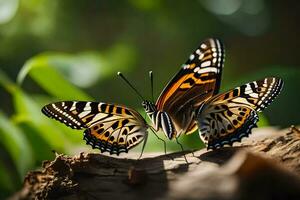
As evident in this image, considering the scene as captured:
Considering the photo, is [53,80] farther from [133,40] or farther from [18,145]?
[133,40]

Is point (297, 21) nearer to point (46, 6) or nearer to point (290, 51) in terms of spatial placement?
point (290, 51)

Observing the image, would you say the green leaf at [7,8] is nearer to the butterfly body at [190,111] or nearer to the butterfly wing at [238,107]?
the butterfly body at [190,111]

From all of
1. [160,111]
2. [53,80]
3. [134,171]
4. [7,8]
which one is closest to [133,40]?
[7,8]

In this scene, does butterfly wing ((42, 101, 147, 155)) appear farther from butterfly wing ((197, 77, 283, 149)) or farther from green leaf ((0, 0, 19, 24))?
green leaf ((0, 0, 19, 24))

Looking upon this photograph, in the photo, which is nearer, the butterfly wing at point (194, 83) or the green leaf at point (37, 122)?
the butterfly wing at point (194, 83)

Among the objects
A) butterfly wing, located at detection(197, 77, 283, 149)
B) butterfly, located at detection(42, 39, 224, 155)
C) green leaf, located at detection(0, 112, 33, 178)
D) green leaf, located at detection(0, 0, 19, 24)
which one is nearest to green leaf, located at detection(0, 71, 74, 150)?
green leaf, located at detection(0, 112, 33, 178)

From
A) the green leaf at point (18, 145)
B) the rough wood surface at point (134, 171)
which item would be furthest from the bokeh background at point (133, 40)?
the rough wood surface at point (134, 171)
